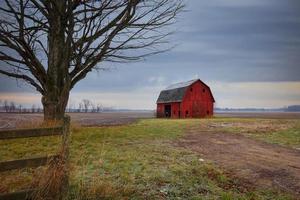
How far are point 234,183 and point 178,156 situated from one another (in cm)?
348

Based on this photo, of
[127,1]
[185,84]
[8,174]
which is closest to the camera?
[8,174]

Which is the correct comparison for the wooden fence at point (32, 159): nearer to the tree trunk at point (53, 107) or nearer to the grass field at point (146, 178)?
the grass field at point (146, 178)

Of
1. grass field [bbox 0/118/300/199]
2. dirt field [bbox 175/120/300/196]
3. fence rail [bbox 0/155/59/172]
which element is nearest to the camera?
fence rail [bbox 0/155/59/172]

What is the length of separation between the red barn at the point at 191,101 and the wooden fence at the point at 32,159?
43104mm

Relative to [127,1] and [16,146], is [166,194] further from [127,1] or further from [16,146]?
[127,1]

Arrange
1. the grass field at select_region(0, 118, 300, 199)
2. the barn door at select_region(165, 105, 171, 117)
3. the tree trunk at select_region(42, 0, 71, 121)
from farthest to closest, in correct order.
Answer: the barn door at select_region(165, 105, 171, 117), the tree trunk at select_region(42, 0, 71, 121), the grass field at select_region(0, 118, 300, 199)

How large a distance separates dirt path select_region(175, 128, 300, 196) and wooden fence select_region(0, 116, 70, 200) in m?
5.23

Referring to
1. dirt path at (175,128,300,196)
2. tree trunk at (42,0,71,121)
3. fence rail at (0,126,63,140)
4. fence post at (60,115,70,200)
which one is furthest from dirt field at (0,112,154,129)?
fence rail at (0,126,63,140)

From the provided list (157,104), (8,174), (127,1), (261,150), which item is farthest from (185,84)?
(8,174)

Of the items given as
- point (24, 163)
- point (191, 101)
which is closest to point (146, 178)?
point (24, 163)

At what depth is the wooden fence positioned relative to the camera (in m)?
6.25

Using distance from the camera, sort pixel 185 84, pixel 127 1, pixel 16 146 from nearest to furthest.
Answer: pixel 16 146
pixel 127 1
pixel 185 84

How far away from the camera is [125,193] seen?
7301mm

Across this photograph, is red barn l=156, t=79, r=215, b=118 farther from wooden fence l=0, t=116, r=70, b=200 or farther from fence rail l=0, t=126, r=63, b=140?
fence rail l=0, t=126, r=63, b=140
